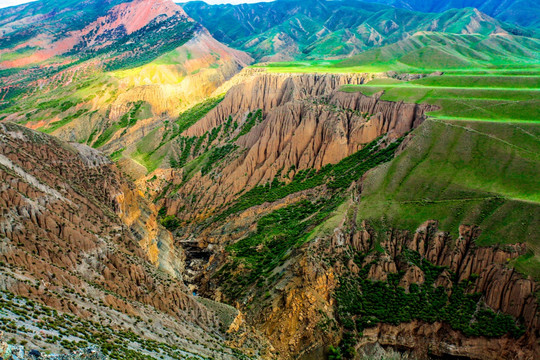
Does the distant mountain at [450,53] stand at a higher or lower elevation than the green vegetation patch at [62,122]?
higher

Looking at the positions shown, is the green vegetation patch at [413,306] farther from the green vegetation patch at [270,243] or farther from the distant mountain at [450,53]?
the distant mountain at [450,53]

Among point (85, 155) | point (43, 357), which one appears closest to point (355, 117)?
point (85, 155)

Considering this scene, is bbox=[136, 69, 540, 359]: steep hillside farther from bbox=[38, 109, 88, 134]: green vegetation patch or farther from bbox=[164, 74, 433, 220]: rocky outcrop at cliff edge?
bbox=[38, 109, 88, 134]: green vegetation patch

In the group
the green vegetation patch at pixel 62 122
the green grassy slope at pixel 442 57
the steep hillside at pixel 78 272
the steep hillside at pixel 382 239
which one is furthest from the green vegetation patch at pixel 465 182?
the green vegetation patch at pixel 62 122

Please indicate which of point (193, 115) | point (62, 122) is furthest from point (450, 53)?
point (62, 122)

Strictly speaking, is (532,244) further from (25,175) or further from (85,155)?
(85,155)

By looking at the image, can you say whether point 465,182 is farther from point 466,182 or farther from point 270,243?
point 270,243

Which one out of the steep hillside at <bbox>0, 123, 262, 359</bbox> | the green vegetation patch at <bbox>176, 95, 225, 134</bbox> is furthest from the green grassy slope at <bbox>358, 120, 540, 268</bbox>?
the green vegetation patch at <bbox>176, 95, 225, 134</bbox>
